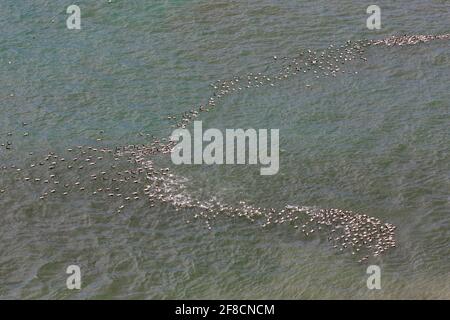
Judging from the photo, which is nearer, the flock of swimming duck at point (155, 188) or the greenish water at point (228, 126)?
the greenish water at point (228, 126)

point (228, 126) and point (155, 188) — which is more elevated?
point (228, 126)

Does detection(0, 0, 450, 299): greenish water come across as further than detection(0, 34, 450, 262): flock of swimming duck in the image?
No

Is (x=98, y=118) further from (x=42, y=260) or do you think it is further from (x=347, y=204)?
(x=347, y=204)

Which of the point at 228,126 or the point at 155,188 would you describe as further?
the point at 228,126
